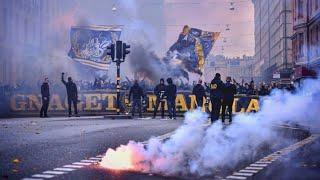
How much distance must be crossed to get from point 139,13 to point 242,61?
118 metres

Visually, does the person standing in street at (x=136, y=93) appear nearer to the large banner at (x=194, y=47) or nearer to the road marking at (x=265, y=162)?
the large banner at (x=194, y=47)

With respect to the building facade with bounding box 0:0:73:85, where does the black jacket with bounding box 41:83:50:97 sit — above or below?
below

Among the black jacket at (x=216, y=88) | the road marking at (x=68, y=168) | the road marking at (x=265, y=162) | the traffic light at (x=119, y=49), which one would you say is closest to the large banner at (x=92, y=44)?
the traffic light at (x=119, y=49)

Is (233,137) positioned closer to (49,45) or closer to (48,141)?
(48,141)

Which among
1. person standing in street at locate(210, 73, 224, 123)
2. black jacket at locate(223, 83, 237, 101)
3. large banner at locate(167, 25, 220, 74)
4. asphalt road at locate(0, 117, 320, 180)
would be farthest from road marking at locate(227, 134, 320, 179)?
large banner at locate(167, 25, 220, 74)

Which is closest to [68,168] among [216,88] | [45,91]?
[216,88]

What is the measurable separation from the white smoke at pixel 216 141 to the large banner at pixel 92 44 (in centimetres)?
1754

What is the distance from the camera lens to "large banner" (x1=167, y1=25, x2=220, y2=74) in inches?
1138

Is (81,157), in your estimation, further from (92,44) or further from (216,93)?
(92,44)

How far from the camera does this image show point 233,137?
9.49m

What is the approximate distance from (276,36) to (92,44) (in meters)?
56.2

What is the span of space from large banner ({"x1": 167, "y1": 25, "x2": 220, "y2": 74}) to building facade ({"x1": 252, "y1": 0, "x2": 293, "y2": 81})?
95.7ft

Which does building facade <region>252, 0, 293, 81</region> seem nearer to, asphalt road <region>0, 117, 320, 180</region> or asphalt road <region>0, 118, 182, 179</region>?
asphalt road <region>0, 118, 182, 179</region>

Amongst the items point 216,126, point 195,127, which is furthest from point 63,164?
point 216,126
